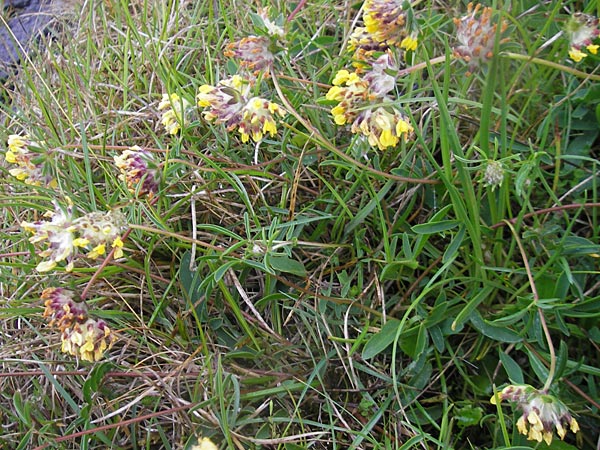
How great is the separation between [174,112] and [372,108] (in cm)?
55

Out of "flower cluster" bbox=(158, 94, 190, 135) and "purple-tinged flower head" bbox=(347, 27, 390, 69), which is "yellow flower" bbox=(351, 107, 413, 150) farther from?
"flower cluster" bbox=(158, 94, 190, 135)

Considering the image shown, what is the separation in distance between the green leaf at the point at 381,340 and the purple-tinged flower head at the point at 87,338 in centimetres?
54

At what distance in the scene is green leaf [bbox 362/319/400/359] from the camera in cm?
127

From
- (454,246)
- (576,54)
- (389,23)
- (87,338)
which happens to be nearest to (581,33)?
(576,54)

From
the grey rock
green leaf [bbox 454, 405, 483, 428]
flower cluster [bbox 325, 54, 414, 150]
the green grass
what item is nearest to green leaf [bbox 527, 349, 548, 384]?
the green grass

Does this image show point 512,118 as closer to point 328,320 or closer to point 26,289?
point 328,320

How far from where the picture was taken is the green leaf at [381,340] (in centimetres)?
127

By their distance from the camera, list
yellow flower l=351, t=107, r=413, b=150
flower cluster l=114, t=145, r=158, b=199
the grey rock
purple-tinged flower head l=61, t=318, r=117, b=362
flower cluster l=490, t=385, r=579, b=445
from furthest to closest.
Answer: the grey rock → flower cluster l=114, t=145, r=158, b=199 → purple-tinged flower head l=61, t=318, r=117, b=362 → yellow flower l=351, t=107, r=413, b=150 → flower cluster l=490, t=385, r=579, b=445

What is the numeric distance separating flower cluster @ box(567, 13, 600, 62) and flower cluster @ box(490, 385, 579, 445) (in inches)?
24.3

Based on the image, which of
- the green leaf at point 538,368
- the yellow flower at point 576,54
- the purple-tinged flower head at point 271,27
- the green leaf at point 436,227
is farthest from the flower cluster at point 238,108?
the green leaf at point 538,368

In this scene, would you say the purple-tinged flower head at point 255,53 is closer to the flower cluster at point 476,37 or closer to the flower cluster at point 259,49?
the flower cluster at point 259,49

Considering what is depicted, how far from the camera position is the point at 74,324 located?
1.29 m

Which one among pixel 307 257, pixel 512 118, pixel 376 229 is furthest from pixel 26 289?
pixel 512 118

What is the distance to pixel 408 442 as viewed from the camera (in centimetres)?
122
